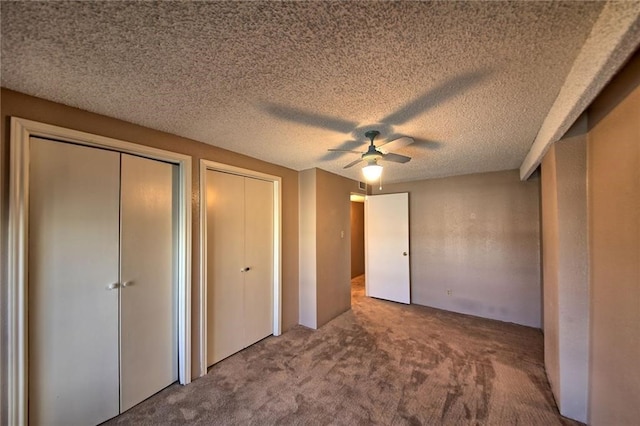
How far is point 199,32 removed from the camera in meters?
1.02

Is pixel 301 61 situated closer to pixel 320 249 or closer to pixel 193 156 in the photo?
pixel 193 156

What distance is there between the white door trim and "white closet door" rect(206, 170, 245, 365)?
11cm

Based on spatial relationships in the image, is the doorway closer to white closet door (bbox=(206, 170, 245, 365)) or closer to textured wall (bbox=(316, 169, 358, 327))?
textured wall (bbox=(316, 169, 358, 327))

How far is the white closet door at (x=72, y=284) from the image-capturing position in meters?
1.57

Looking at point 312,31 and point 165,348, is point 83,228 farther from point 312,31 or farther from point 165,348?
point 312,31

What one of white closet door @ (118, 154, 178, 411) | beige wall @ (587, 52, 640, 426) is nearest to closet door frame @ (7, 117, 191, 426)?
white closet door @ (118, 154, 178, 411)

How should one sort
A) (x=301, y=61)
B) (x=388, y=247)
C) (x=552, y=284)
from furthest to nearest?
(x=388, y=247) → (x=552, y=284) → (x=301, y=61)

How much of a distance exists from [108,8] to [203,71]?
0.41 metres

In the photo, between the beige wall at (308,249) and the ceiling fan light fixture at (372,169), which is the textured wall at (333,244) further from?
the ceiling fan light fixture at (372,169)

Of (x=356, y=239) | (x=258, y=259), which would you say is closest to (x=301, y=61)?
(x=258, y=259)

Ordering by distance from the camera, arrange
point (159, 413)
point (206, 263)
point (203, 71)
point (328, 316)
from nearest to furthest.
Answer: point (203, 71) → point (159, 413) → point (206, 263) → point (328, 316)

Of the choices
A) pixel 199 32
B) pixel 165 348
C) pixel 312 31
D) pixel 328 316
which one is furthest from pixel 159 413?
pixel 312 31

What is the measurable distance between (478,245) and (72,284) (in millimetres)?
4724

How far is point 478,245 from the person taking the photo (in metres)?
3.82
